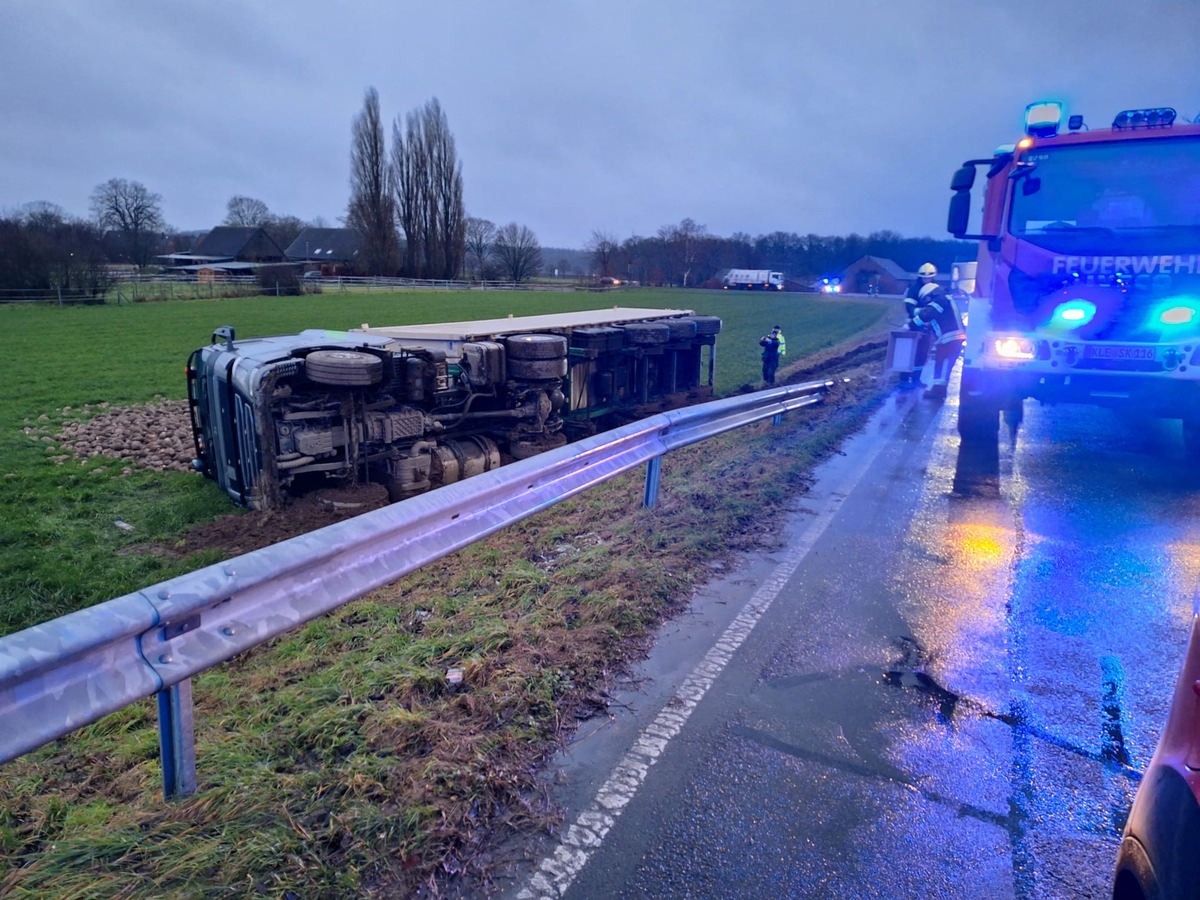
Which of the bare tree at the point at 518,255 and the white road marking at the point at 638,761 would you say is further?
the bare tree at the point at 518,255

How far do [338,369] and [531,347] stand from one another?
2.54 metres

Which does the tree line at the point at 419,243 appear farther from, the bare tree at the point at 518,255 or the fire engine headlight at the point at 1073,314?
Answer: the fire engine headlight at the point at 1073,314

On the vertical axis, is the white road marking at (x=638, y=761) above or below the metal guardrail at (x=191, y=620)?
below

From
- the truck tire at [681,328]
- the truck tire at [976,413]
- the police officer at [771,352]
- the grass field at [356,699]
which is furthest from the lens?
the police officer at [771,352]

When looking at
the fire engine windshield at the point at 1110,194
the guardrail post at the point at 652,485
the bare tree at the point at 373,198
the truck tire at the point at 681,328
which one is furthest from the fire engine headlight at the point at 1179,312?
the bare tree at the point at 373,198

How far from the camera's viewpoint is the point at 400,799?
253 cm

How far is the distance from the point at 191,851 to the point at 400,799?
0.61 meters

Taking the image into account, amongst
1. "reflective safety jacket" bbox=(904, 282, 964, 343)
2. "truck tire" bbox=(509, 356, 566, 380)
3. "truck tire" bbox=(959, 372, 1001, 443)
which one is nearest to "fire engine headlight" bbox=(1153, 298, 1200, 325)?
"truck tire" bbox=(959, 372, 1001, 443)

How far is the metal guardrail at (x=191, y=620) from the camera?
2.02 m

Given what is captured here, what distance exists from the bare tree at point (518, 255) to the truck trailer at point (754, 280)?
21470 millimetres

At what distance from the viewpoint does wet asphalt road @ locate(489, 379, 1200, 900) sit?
246 centimetres

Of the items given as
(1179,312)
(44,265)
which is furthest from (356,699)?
(44,265)

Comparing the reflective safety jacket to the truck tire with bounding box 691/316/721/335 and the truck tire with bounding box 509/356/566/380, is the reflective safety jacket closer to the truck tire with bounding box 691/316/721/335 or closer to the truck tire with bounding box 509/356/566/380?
the truck tire with bounding box 691/316/721/335

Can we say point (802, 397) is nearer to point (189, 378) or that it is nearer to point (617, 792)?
point (189, 378)
